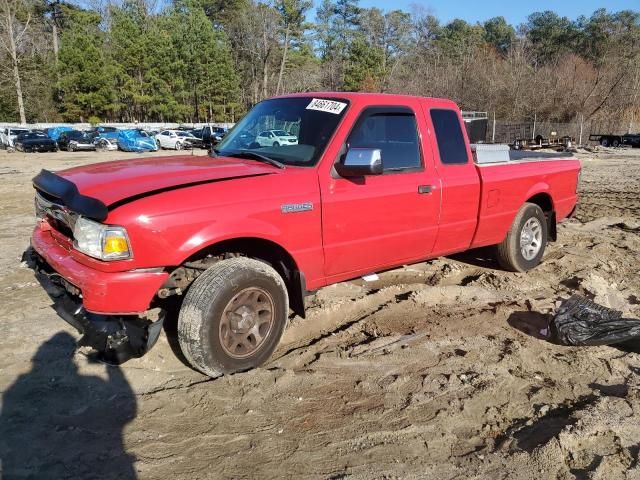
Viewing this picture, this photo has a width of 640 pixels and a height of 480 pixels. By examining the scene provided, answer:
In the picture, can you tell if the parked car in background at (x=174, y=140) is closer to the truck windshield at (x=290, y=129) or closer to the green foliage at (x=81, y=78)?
the green foliage at (x=81, y=78)

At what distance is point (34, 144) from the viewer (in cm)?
3297

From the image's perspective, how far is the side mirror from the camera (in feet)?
12.4

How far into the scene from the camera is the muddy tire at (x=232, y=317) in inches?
133

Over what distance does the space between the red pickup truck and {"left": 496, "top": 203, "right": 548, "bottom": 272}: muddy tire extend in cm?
67

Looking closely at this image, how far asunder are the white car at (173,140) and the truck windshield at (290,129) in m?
32.5

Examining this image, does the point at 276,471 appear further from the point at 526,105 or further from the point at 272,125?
the point at 526,105

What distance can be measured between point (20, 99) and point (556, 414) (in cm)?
5960

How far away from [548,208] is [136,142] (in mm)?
32015

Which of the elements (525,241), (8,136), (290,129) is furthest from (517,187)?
(8,136)

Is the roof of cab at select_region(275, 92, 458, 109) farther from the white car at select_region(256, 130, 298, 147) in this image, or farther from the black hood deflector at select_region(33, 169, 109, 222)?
the black hood deflector at select_region(33, 169, 109, 222)

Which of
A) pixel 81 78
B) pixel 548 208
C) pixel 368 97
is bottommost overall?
pixel 548 208

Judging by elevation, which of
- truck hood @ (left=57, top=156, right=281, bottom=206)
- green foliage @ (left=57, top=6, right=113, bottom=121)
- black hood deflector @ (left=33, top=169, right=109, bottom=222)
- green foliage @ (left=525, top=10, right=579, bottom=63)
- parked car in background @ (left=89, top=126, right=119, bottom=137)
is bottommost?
black hood deflector @ (left=33, top=169, right=109, bottom=222)

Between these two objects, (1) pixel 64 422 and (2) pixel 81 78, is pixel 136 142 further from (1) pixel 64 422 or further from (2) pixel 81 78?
(1) pixel 64 422

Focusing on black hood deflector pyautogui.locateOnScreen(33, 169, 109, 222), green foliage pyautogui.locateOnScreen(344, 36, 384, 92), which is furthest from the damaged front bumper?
green foliage pyautogui.locateOnScreen(344, 36, 384, 92)
